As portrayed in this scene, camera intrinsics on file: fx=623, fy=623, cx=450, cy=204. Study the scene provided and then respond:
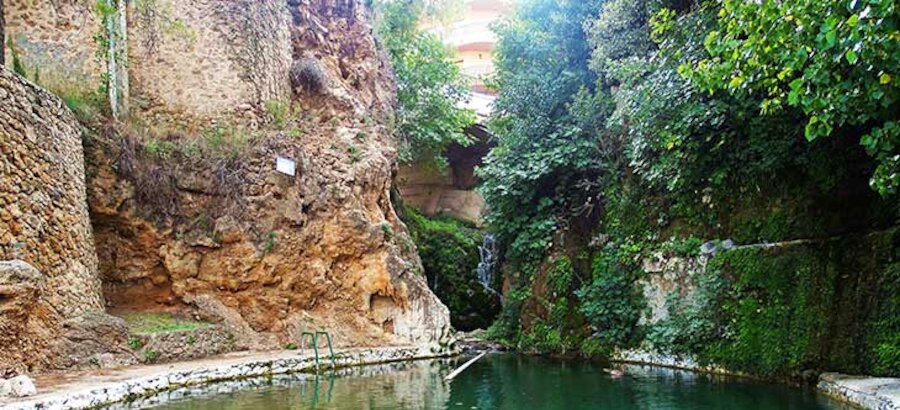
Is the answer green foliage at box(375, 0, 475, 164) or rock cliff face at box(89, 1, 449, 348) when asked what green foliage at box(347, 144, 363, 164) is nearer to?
rock cliff face at box(89, 1, 449, 348)

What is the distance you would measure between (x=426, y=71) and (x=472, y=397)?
1637 centimetres

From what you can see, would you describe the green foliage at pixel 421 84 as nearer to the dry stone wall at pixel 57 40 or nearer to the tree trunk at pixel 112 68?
the tree trunk at pixel 112 68

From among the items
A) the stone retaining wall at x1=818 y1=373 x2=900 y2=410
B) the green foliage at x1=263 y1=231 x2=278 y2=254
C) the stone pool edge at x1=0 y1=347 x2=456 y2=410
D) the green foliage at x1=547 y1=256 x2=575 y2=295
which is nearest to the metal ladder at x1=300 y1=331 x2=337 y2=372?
the stone pool edge at x1=0 y1=347 x2=456 y2=410

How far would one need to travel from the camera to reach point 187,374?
32.4ft

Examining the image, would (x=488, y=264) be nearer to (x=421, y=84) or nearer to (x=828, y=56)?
(x=421, y=84)

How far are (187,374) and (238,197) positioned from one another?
525cm

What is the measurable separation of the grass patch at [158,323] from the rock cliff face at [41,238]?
2.48 ft

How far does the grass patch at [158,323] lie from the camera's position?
11.6m

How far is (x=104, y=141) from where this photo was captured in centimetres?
1280

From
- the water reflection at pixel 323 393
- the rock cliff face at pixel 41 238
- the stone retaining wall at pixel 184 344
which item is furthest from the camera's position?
the stone retaining wall at pixel 184 344

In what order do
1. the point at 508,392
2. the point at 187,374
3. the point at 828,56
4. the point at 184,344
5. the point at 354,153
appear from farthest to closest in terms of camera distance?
the point at 354,153
the point at 184,344
the point at 508,392
the point at 187,374
the point at 828,56

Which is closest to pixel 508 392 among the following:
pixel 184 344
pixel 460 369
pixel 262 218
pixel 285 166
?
pixel 460 369

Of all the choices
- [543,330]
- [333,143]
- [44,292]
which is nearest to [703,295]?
[543,330]

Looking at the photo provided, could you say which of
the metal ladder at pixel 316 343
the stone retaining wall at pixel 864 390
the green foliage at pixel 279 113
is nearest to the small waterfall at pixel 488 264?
the green foliage at pixel 279 113
